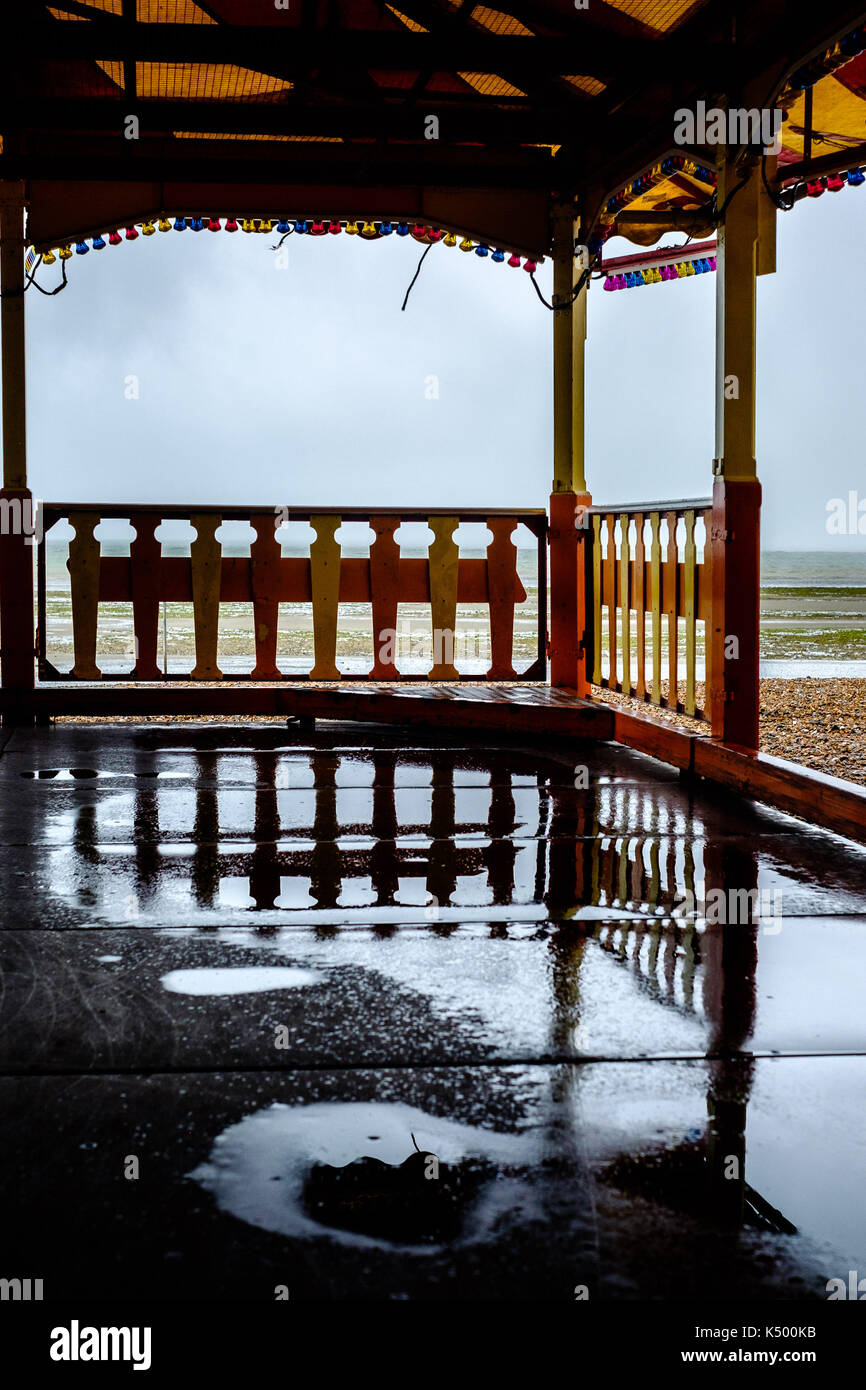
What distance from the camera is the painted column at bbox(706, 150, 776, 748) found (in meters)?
5.05

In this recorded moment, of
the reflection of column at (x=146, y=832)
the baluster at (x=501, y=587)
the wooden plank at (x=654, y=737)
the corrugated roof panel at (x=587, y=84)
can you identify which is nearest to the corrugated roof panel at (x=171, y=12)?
the corrugated roof panel at (x=587, y=84)

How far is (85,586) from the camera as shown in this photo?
729cm

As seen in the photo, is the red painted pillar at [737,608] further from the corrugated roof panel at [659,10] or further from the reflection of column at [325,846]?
the corrugated roof panel at [659,10]

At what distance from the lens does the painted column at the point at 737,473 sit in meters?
5.05

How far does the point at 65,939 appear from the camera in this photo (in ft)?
9.12

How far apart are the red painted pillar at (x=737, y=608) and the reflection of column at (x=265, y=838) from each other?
6.35 ft

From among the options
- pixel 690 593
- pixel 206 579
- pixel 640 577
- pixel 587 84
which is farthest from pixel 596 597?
pixel 587 84

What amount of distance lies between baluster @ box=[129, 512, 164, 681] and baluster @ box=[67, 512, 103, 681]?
0.23 metres

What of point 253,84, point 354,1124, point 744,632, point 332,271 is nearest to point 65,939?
point 354,1124

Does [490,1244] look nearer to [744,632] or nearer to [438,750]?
[744,632]

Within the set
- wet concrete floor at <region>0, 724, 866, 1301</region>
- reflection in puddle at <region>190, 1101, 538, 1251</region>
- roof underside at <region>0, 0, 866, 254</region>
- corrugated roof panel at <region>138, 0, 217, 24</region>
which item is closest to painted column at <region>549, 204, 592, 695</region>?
roof underside at <region>0, 0, 866, 254</region>

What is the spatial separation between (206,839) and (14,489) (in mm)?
3721
